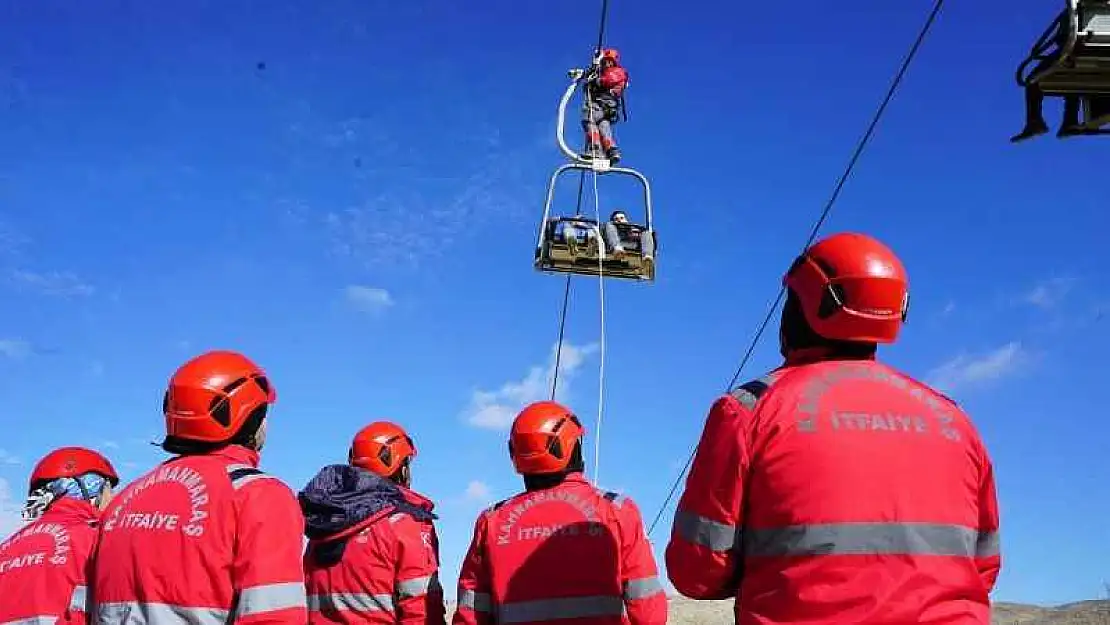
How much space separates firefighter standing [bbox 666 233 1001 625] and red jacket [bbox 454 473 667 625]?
198 centimetres

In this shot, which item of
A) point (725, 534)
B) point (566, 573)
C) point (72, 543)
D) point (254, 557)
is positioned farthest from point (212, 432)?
point (725, 534)

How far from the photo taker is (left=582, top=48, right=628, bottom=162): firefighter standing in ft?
38.4

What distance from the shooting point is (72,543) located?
4.91m

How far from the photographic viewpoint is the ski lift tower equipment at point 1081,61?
6.74 m

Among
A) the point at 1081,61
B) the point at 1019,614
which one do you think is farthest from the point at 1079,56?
the point at 1019,614

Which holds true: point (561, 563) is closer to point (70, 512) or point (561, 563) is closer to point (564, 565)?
point (564, 565)

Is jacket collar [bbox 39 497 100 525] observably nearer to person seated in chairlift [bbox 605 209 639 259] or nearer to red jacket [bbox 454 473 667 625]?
red jacket [bbox 454 473 667 625]

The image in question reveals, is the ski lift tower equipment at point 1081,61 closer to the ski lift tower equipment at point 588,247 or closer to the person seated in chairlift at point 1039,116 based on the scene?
the person seated in chairlift at point 1039,116

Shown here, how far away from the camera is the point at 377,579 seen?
584cm

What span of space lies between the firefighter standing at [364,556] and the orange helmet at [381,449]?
1.25 meters

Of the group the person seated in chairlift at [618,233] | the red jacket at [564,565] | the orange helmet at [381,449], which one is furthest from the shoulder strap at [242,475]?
the person seated in chairlift at [618,233]

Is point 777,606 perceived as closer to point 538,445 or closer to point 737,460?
point 737,460

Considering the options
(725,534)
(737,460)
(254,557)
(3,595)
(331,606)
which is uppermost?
(737,460)

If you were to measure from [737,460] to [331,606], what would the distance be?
3.90m
